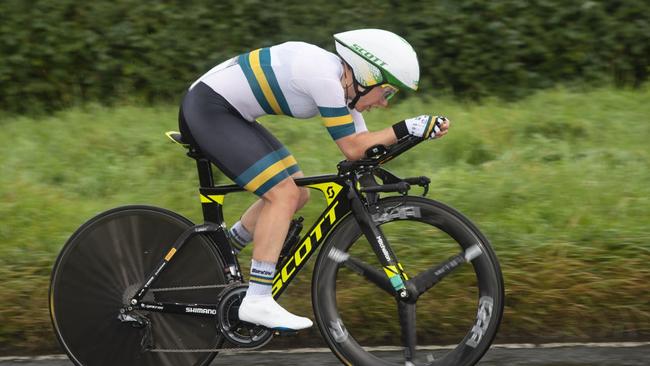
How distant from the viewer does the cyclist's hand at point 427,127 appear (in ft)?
14.7

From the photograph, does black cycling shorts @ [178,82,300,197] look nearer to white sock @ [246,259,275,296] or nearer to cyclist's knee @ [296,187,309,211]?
cyclist's knee @ [296,187,309,211]

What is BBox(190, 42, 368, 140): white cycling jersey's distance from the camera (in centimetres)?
457

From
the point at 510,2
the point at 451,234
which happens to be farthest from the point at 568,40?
the point at 451,234

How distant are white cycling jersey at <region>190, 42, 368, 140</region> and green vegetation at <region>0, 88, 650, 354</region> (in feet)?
4.07

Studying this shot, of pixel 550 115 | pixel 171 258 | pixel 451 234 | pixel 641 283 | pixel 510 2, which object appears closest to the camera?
pixel 451 234

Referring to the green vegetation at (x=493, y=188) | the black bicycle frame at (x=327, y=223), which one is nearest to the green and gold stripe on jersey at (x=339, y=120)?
the black bicycle frame at (x=327, y=223)

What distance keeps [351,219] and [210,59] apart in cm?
473

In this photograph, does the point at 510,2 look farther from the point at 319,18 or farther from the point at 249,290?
the point at 249,290

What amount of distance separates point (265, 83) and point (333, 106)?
363 millimetres

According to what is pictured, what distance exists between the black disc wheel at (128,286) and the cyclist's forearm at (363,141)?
2.75ft

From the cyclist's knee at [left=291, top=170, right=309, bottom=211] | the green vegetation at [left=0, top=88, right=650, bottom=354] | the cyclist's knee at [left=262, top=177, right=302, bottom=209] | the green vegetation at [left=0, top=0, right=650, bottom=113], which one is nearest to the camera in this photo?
the cyclist's knee at [left=262, top=177, right=302, bottom=209]

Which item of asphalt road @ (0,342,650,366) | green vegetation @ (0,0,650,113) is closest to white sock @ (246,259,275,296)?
asphalt road @ (0,342,650,366)

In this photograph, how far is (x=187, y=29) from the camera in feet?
30.4

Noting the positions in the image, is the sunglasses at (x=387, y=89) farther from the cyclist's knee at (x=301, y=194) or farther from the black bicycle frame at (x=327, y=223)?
the cyclist's knee at (x=301, y=194)
